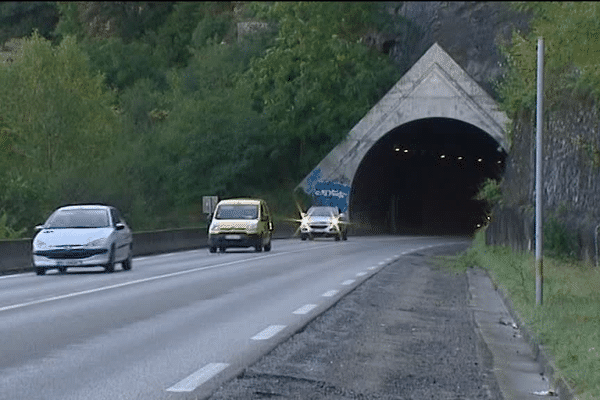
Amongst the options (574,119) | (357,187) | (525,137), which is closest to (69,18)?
(357,187)

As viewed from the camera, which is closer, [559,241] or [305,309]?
[305,309]

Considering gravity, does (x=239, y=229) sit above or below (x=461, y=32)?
below

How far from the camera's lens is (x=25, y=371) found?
1123 cm

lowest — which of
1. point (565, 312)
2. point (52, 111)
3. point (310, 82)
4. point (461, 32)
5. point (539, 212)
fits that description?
point (565, 312)

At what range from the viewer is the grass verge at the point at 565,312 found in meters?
10.5

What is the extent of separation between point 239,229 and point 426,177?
1881 inches

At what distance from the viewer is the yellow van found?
42.2 metres

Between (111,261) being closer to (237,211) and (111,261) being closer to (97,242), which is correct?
(97,242)

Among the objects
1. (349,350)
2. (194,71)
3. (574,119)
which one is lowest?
(349,350)

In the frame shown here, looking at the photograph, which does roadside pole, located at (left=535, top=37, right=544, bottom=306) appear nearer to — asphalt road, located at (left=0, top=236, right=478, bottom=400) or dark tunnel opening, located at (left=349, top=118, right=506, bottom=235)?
asphalt road, located at (left=0, top=236, right=478, bottom=400)

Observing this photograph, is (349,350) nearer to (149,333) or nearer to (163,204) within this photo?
(149,333)

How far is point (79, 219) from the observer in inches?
1177

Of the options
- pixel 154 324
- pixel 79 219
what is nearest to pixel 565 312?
pixel 154 324

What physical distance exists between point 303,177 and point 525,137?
41.8 metres
